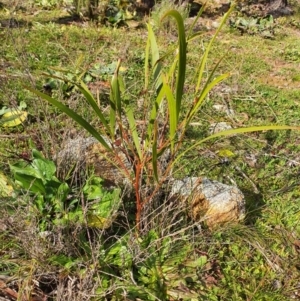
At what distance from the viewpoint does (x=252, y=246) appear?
235 cm

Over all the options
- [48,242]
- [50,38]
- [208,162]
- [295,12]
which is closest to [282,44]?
[295,12]

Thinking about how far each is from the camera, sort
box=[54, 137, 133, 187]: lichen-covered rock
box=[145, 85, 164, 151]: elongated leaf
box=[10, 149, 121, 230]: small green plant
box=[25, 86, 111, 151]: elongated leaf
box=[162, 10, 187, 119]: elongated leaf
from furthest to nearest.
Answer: box=[54, 137, 133, 187]: lichen-covered rock, box=[10, 149, 121, 230]: small green plant, box=[145, 85, 164, 151]: elongated leaf, box=[25, 86, 111, 151]: elongated leaf, box=[162, 10, 187, 119]: elongated leaf

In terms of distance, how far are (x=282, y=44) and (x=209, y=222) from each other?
4975 mm

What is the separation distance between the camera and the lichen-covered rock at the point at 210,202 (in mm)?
2348

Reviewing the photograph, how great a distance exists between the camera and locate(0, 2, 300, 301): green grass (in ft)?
6.03

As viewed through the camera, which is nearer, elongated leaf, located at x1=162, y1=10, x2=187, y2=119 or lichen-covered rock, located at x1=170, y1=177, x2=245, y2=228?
elongated leaf, located at x1=162, y1=10, x2=187, y2=119

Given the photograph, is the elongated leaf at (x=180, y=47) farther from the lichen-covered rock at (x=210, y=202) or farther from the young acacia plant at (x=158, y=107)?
the lichen-covered rock at (x=210, y=202)

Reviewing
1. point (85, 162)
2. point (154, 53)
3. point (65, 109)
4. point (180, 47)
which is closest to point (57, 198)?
point (85, 162)

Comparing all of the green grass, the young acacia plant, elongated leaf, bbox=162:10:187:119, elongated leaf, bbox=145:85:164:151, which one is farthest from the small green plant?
elongated leaf, bbox=162:10:187:119

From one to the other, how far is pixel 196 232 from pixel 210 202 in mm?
222

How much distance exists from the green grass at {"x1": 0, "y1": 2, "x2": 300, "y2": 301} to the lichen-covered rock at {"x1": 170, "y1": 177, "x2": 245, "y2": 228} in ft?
0.36

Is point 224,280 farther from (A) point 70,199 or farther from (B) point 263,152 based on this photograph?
(B) point 263,152

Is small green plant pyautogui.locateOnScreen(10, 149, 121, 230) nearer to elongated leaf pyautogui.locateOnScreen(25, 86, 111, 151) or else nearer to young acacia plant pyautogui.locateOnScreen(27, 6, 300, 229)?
young acacia plant pyautogui.locateOnScreen(27, 6, 300, 229)

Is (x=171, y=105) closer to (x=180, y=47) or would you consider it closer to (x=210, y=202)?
(x=180, y=47)
